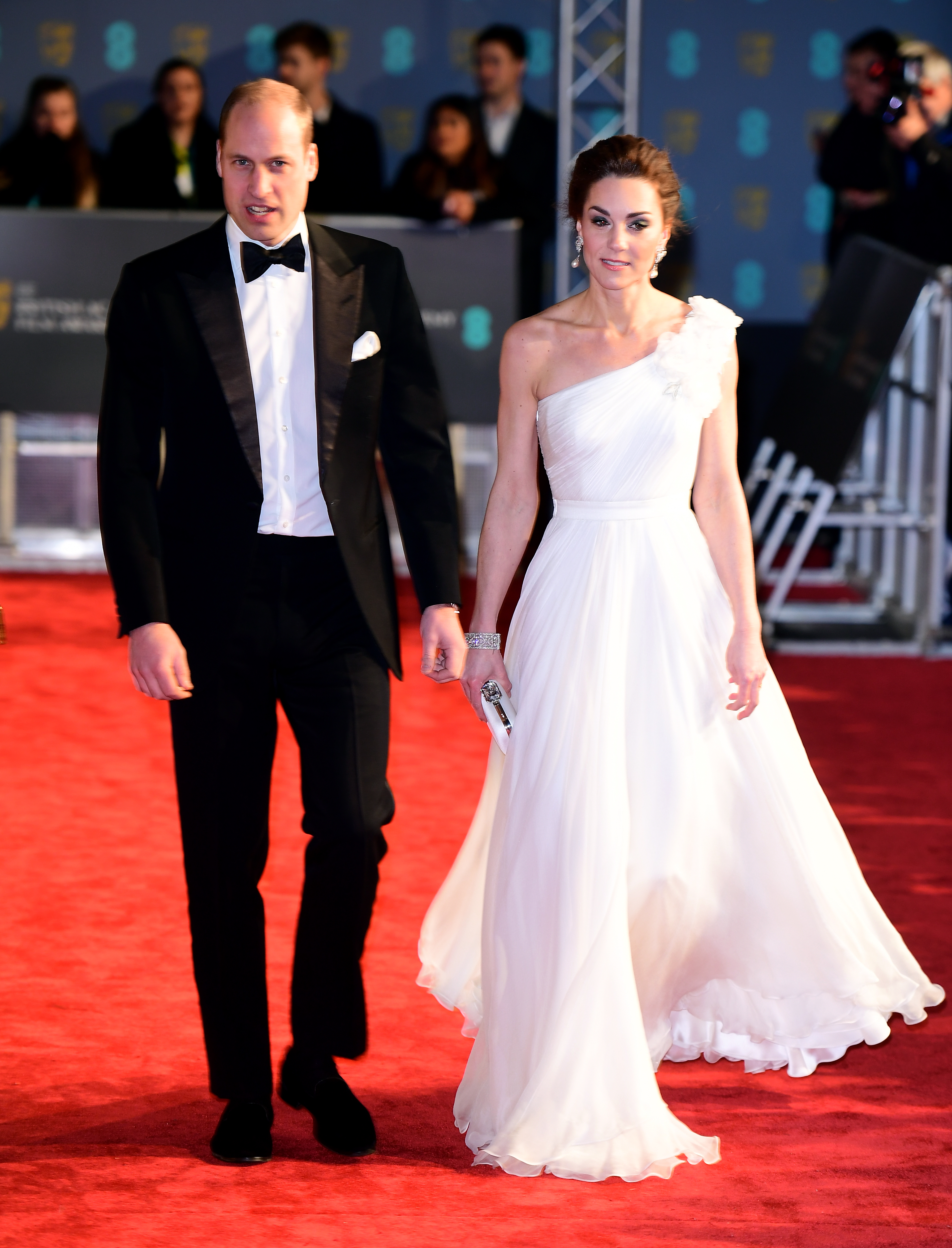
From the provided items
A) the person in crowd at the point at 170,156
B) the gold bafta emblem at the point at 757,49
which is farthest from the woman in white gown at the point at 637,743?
the gold bafta emblem at the point at 757,49

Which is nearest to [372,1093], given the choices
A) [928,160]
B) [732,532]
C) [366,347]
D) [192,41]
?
[732,532]

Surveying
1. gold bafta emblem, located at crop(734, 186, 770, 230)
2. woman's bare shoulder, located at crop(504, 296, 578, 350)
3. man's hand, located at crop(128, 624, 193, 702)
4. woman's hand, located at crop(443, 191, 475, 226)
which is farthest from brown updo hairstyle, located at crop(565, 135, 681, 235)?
gold bafta emblem, located at crop(734, 186, 770, 230)

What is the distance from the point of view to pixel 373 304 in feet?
9.09

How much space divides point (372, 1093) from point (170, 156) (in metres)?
6.76

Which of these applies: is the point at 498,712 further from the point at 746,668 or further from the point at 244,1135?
the point at 244,1135

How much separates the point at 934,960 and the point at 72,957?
190 cm

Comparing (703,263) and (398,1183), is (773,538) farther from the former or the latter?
(398,1183)

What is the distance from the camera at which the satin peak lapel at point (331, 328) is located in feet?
8.79

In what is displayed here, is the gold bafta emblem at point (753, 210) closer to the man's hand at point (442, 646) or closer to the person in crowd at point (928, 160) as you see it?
the person in crowd at point (928, 160)

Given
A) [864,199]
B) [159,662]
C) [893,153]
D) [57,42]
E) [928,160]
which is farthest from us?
[57,42]

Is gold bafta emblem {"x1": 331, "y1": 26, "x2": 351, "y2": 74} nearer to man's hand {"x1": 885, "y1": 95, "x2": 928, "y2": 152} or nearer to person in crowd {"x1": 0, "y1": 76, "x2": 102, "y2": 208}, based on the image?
person in crowd {"x1": 0, "y1": 76, "x2": 102, "y2": 208}

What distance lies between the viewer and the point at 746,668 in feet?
9.51

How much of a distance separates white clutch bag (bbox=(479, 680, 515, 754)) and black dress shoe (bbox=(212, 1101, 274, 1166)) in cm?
72

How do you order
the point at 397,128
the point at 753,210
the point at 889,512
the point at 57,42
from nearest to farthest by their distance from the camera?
the point at 889,512 < the point at 57,42 < the point at 397,128 < the point at 753,210
